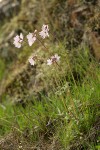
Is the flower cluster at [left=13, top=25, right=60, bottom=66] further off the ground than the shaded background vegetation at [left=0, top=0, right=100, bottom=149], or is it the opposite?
the shaded background vegetation at [left=0, top=0, right=100, bottom=149]

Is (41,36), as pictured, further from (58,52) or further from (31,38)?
(58,52)

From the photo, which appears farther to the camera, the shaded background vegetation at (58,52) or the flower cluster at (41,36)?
the shaded background vegetation at (58,52)

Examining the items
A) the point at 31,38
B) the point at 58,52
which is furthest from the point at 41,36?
the point at 58,52

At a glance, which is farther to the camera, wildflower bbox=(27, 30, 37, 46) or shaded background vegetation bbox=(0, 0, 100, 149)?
shaded background vegetation bbox=(0, 0, 100, 149)

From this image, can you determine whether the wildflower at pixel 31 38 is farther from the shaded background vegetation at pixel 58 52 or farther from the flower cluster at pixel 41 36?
the shaded background vegetation at pixel 58 52

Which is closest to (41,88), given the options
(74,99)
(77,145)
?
(74,99)

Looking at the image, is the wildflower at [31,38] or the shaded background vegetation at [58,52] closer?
the wildflower at [31,38]

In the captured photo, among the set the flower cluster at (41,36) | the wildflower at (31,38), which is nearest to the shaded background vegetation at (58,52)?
the flower cluster at (41,36)

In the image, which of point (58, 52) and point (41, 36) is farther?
point (58, 52)

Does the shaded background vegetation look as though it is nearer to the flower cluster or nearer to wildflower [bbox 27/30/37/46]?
the flower cluster

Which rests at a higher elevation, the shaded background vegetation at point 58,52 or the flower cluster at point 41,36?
the shaded background vegetation at point 58,52

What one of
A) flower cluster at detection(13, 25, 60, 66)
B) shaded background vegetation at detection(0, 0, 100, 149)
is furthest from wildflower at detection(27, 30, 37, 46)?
shaded background vegetation at detection(0, 0, 100, 149)

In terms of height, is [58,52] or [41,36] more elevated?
[58,52]

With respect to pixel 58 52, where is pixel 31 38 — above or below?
below
